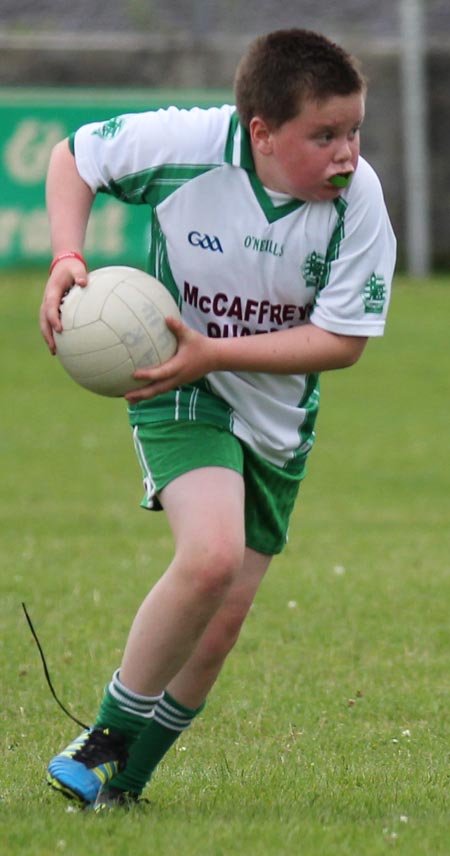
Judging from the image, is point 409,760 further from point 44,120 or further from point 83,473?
point 44,120

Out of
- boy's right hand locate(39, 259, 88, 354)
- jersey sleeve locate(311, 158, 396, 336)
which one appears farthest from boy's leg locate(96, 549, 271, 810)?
boy's right hand locate(39, 259, 88, 354)

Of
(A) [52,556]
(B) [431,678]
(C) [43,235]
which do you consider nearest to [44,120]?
(C) [43,235]

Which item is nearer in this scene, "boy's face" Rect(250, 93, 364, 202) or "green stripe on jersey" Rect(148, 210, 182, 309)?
"boy's face" Rect(250, 93, 364, 202)

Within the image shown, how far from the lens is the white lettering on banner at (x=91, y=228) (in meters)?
20.4

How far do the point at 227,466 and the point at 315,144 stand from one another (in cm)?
91

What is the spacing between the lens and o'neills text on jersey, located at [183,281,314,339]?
459 cm

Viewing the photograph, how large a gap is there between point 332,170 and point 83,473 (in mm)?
8788

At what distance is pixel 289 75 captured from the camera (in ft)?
14.2

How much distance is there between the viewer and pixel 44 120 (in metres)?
20.8

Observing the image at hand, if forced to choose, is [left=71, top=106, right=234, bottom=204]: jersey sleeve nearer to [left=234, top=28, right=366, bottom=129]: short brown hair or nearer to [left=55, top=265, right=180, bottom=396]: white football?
[left=234, top=28, right=366, bottom=129]: short brown hair

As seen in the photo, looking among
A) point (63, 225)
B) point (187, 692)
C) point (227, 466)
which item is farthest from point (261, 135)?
A: point (187, 692)

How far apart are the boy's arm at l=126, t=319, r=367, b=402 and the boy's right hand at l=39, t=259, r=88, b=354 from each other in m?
0.29

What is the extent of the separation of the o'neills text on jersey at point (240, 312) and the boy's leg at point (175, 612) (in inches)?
17.5

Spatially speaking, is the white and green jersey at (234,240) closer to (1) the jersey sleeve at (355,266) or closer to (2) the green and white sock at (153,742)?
(1) the jersey sleeve at (355,266)
